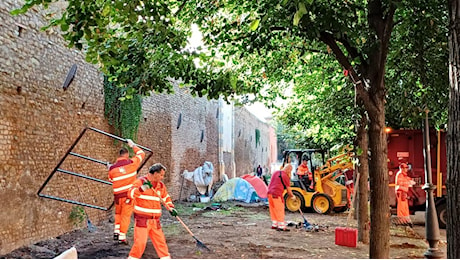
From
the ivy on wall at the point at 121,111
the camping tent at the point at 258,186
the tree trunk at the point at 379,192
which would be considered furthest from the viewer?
the camping tent at the point at 258,186

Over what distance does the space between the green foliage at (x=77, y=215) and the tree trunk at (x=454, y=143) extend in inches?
325

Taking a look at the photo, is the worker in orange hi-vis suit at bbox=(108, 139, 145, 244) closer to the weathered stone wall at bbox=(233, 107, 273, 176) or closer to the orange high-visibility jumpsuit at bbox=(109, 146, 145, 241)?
the orange high-visibility jumpsuit at bbox=(109, 146, 145, 241)

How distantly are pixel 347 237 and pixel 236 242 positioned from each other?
2394 millimetres

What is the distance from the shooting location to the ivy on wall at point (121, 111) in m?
11.3

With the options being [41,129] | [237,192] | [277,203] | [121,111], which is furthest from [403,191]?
[41,129]

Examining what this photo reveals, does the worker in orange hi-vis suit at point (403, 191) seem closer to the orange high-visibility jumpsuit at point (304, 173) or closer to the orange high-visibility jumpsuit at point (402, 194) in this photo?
the orange high-visibility jumpsuit at point (402, 194)

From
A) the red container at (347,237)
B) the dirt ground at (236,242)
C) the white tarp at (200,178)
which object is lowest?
the dirt ground at (236,242)

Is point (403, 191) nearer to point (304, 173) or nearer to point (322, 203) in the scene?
point (322, 203)

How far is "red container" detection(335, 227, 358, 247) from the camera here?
8.68 m

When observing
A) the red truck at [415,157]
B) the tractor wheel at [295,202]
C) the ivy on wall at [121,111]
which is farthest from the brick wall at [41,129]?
the red truck at [415,157]

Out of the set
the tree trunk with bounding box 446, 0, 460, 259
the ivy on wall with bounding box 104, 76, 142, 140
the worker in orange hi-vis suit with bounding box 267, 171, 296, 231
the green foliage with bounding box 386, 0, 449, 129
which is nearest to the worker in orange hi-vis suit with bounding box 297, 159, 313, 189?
the worker in orange hi-vis suit with bounding box 267, 171, 296, 231

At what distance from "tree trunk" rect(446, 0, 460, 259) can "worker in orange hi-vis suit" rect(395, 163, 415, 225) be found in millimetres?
8671

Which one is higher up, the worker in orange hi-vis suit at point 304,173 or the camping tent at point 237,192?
the worker in orange hi-vis suit at point 304,173

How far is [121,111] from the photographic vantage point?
11969mm
